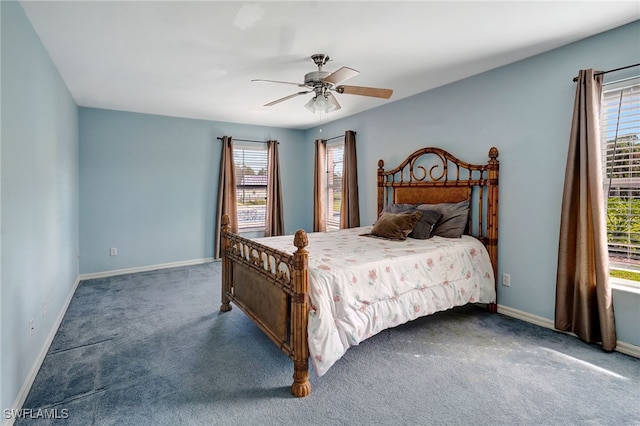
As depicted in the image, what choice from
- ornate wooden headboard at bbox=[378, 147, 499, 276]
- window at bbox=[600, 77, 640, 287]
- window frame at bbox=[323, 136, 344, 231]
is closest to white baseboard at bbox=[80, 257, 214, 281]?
window frame at bbox=[323, 136, 344, 231]

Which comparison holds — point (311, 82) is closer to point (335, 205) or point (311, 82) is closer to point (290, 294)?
point (290, 294)

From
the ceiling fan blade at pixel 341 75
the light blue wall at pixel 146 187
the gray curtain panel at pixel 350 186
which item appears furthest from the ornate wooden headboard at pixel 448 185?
the light blue wall at pixel 146 187

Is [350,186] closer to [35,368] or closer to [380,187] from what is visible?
[380,187]

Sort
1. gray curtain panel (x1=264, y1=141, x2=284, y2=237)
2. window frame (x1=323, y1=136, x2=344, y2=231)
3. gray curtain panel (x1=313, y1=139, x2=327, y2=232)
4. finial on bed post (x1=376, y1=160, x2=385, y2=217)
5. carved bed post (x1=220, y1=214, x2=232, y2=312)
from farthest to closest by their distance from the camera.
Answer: gray curtain panel (x1=264, y1=141, x2=284, y2=237) → gray curtain panel (x1=313, y1=139, x2=327, y2=232) → window frame (x1=323, y1=136, x2=344, y2=231) → finial on bed post (x1=376, y1=160, x2=385, y2=217) → carved bed post (x1=220, y1=214, x2=232, y2=312)

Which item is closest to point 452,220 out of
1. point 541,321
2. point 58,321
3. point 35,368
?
point 541,321

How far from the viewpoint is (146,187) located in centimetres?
509

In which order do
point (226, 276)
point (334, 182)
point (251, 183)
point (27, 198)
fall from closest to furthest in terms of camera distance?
point (27, 198)
point (226, 276)
point (334, 182)
point (251, 183)

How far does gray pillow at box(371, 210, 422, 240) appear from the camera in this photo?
11.3ft

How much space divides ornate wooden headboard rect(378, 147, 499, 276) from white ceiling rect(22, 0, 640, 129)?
0.90 metres

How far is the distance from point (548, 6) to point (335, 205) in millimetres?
4051

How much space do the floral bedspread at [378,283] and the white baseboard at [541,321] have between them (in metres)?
0.19

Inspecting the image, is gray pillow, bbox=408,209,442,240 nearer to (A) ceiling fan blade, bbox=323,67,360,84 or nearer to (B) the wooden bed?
(B) the wooden bed

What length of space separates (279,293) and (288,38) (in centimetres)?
194

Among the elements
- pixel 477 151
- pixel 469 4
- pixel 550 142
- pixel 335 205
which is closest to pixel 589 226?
pixel 550 142
